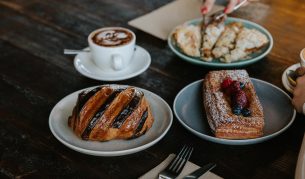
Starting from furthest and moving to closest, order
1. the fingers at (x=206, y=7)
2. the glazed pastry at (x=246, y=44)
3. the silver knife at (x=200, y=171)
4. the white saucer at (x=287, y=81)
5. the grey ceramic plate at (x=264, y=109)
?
the fingers at (x=206, y=7) < the glazed pastry at (x=246, y=44) < the white saucer at (x=287, y=81) < the grey ceramic plate at (x=264, y=109) < the silver knife at (x=200, y=171)

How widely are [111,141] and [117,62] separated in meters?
0.35

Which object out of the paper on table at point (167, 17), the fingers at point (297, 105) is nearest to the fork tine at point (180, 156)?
the fingers at point (297, 105)

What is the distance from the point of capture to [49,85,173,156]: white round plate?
36.4 inches

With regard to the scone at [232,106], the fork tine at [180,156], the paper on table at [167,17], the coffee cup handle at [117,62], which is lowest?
the paper on table at [167,17]

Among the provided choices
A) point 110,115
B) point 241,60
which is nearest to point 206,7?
point 241,60

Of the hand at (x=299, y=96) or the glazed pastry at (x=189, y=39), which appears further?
the glazed pastry at (x=189, y=39)

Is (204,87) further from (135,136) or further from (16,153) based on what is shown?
(16,153)

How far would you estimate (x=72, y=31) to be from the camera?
5.06 feet

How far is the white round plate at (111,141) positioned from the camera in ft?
3.03

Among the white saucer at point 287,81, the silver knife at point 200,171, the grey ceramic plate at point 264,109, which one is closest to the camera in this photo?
the silver knife at point 200,171

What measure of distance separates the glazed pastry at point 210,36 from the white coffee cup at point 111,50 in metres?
0.23

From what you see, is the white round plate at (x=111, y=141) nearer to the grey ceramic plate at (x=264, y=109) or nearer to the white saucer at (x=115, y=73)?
the grey ceramic plate at (x=264, y=109)

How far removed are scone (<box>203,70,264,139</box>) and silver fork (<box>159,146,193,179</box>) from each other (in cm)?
8

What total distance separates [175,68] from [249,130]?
0.42 metres
